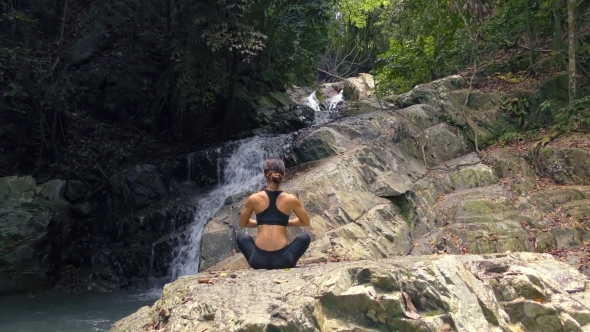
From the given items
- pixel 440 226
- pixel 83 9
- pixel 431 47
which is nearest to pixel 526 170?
pixel 440 226

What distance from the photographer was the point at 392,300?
3422mm

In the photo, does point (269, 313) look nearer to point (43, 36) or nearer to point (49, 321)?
point (49, 321)

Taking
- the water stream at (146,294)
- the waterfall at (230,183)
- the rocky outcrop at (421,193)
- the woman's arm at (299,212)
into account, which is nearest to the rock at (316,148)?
the rocky outcrop at (421,193)

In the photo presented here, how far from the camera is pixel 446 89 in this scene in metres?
12.3

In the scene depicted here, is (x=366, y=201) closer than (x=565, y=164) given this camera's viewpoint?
Yes

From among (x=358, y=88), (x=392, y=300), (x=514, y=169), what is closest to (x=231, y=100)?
(x=514, y=169)

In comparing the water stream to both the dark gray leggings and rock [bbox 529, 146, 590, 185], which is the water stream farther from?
rock [bbox 529, 146, 590, 185]

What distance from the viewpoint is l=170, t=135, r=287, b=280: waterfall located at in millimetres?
10117

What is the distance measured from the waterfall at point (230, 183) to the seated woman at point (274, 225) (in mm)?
5122

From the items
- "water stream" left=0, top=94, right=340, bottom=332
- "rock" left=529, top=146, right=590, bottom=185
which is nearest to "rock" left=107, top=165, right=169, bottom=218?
"water stream" left=0, top=94, right=340, bottom=332

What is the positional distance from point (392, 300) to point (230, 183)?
866 cm

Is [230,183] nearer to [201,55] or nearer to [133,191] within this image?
[133,191]

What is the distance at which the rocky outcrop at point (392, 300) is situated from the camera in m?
3.43

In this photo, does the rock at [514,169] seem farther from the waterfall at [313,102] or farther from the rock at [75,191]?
the waterfall at [313,102]
